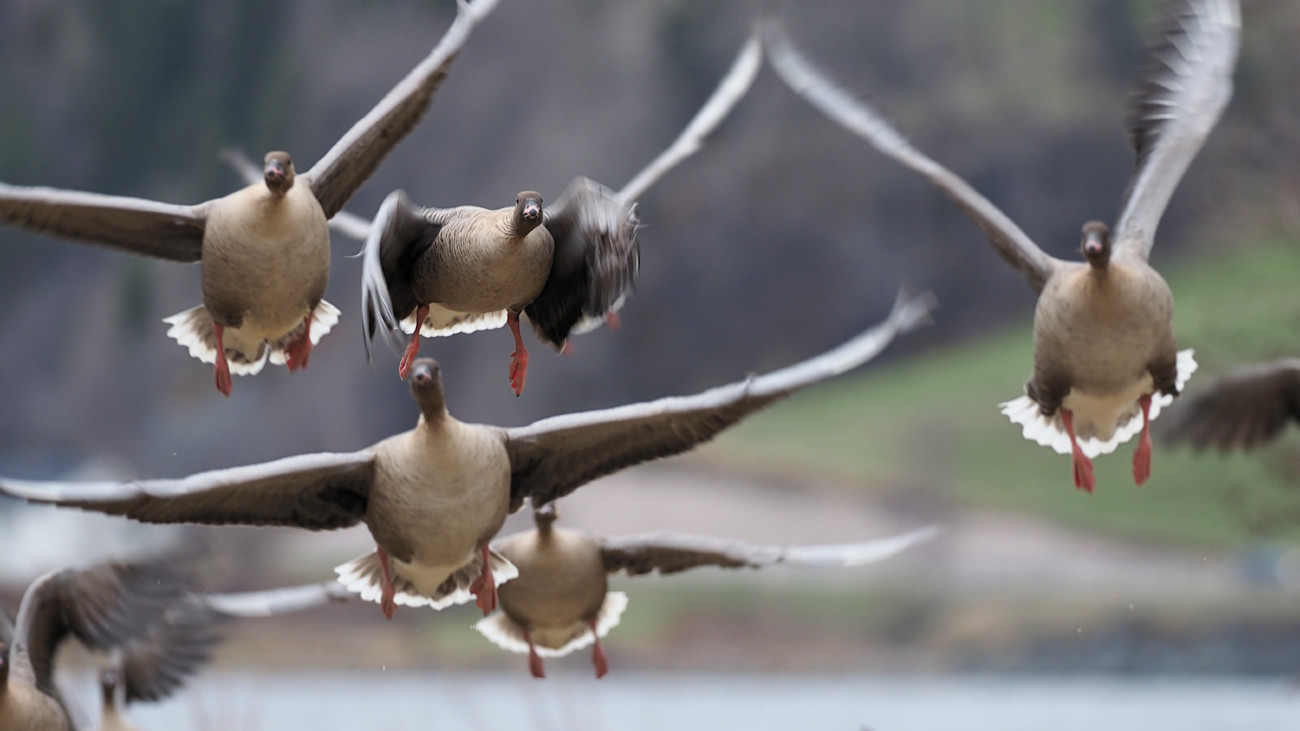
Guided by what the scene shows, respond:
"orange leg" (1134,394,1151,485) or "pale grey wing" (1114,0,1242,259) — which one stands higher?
"pale grey wing" (1114,0,1242,259)

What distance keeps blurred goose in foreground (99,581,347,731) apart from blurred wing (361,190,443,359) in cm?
206

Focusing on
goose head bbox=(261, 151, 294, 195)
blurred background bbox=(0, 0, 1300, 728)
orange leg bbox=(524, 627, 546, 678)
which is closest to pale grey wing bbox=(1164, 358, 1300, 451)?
orange leg bbox=(524, 627, 546, 678)

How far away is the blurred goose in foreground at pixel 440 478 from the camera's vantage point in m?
5.16

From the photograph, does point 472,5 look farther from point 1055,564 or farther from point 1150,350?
point 1055,564

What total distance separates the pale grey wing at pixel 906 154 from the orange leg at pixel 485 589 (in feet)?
7.04

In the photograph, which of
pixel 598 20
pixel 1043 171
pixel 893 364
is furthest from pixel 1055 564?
pixel 598 20

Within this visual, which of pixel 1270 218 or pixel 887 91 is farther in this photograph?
pixel 887 91

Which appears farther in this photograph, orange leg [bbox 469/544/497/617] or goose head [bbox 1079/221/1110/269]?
goose head [bbox 1079/221/1110/269]

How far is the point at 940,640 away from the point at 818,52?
11389mm

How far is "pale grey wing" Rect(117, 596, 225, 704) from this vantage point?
722 cm

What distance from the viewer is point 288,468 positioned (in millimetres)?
5207

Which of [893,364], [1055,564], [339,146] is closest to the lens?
[339,146]

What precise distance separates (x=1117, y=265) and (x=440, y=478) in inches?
96.4

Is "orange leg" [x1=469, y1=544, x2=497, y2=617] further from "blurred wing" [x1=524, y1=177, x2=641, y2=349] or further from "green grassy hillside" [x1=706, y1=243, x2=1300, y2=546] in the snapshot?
"green grassy hillside" [x1=706, y1=243, x2=1300, y2=546]
